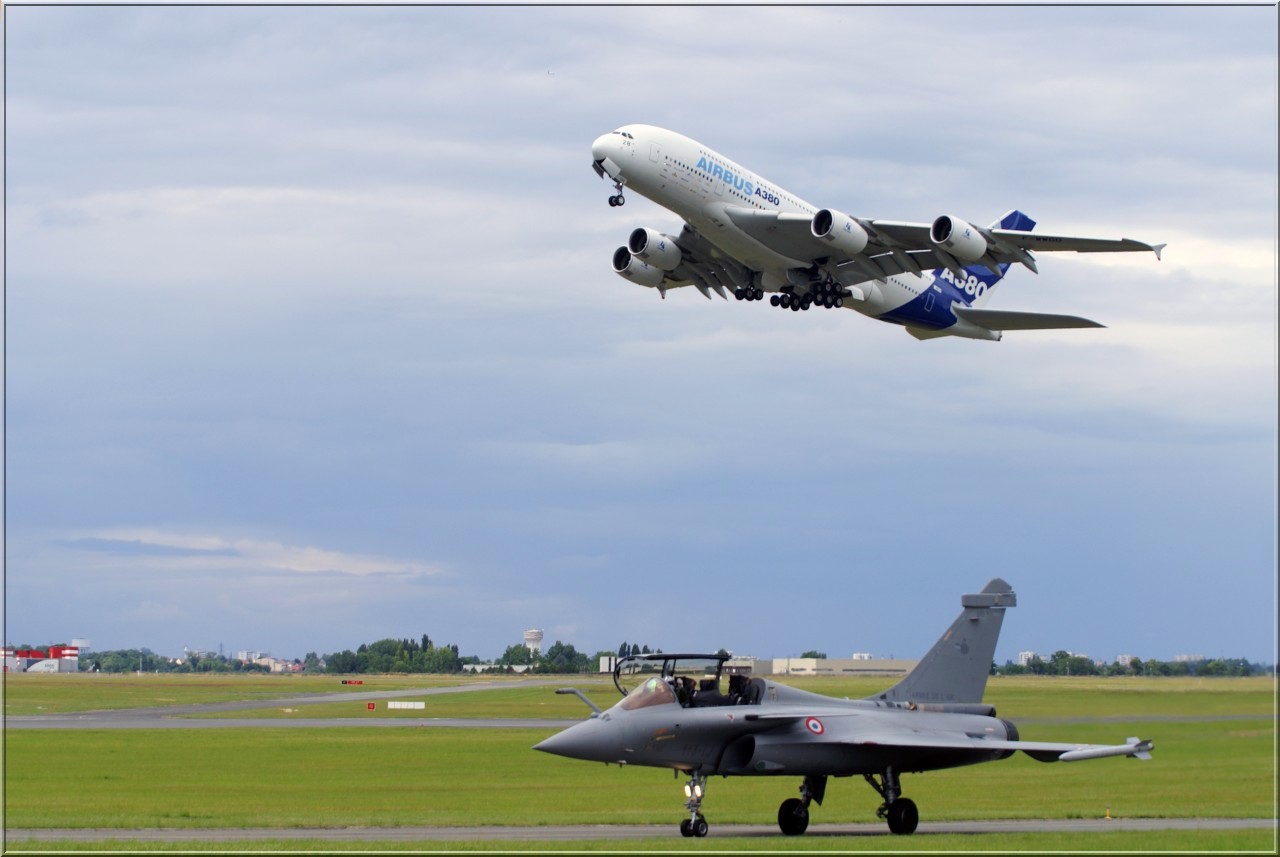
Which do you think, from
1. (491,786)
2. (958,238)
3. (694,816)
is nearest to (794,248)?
(958,238)

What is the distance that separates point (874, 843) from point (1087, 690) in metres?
5.92

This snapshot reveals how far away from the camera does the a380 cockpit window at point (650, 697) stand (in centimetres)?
2470

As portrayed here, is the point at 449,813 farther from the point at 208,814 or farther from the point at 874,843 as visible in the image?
the point at 874,843

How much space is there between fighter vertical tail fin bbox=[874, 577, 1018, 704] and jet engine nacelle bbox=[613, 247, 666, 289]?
1661 cm

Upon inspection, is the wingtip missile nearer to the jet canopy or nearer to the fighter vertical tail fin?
the fighter vertical tail fin

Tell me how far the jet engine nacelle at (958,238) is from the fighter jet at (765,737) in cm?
1420

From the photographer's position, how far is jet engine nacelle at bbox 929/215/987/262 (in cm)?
3662

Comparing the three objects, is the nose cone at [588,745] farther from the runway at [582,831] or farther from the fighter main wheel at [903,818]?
the fighter main wheel at [903,818]

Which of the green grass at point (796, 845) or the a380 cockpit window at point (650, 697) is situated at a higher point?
the a380 cockpit window at point (650, 697)

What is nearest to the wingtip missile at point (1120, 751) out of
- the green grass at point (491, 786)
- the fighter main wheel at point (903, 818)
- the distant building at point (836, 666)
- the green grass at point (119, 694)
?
the green grass at point (491, 786)

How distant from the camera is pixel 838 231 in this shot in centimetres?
3712

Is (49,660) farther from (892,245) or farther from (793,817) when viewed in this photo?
(793,817)

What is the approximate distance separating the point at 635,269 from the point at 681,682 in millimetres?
18645

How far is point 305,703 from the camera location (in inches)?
2945
